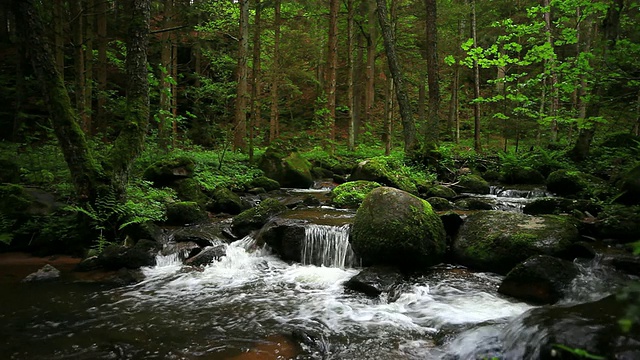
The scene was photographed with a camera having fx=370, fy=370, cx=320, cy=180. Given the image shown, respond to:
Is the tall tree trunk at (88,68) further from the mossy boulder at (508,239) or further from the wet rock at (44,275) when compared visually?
the mossy boulder at (508,239)

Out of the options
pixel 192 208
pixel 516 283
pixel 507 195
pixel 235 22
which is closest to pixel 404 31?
pixel 235 22

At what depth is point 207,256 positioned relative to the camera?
7.86 m

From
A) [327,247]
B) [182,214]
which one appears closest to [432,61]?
[327,247]

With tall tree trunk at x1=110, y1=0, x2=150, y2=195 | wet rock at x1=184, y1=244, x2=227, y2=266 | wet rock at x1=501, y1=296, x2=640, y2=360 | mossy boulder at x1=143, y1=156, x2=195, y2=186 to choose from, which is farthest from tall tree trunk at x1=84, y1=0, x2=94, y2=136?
wet rock at x1=501, y1=296, x2=640, y2=360

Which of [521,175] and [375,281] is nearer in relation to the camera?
[375,281]

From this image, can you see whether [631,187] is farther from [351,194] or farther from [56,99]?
[56,99]

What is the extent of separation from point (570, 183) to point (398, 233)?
7.71 meters

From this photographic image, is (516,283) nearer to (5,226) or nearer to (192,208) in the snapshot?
(192,208)

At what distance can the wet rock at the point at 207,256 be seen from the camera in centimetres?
778

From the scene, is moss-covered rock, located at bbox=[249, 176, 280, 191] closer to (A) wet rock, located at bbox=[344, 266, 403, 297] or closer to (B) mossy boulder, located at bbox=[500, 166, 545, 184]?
(A) wet rock, located at bbox=[344, 266, 403, 297]

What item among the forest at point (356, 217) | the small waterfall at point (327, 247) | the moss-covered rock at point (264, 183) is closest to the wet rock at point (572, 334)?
the forest at point (356, 217)

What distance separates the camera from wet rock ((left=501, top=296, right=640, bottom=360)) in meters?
3.09

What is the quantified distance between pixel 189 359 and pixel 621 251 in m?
6.91

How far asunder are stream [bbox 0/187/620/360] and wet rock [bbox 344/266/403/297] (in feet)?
0.52
